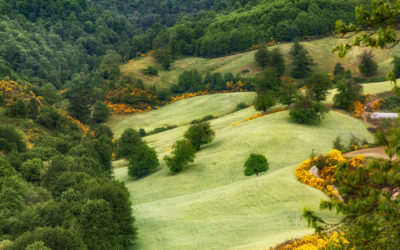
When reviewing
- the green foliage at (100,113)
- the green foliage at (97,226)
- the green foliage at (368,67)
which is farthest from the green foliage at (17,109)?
the green foliage at (368,67)

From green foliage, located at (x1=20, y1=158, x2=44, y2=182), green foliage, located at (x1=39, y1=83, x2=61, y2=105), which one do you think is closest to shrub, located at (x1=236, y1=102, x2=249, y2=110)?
green foliage, located at (x1=39, y1=83, x2=61, y2=105)

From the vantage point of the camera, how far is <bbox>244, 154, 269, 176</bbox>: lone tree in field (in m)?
49.2

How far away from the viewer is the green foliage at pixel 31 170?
5706 cm

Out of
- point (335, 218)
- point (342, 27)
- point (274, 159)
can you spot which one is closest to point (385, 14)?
point (342, 27)

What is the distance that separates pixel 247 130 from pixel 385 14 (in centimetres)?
6009

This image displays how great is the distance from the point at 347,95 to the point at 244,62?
8295 centimetres

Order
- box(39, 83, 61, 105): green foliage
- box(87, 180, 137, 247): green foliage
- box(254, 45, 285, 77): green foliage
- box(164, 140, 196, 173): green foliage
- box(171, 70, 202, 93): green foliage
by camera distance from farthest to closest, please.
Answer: box(171, 70, 202, 93): green foliage < box(254, 45, 285, 77): green foliage < box(39, 83, 61, 105): green foliage < box(164, 140, 196, 173): green foliage < box(87, 180, 137, 247): green foliage

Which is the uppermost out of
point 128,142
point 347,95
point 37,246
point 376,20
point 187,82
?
point 376,20

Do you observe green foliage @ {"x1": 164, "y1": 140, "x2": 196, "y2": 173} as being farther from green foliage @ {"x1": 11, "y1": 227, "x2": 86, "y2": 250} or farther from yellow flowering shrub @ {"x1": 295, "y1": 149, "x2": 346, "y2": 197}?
green foliage @ {"x1": 11, "y1": 227, "x2": 86, "y2": 250}

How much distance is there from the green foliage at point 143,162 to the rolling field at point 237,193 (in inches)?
77.7

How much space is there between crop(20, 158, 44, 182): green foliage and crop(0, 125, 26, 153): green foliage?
39.0 ft

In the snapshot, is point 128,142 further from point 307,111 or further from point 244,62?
point 244,62

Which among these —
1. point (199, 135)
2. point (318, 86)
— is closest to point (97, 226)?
point (199, 135)

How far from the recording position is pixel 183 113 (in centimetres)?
12412
